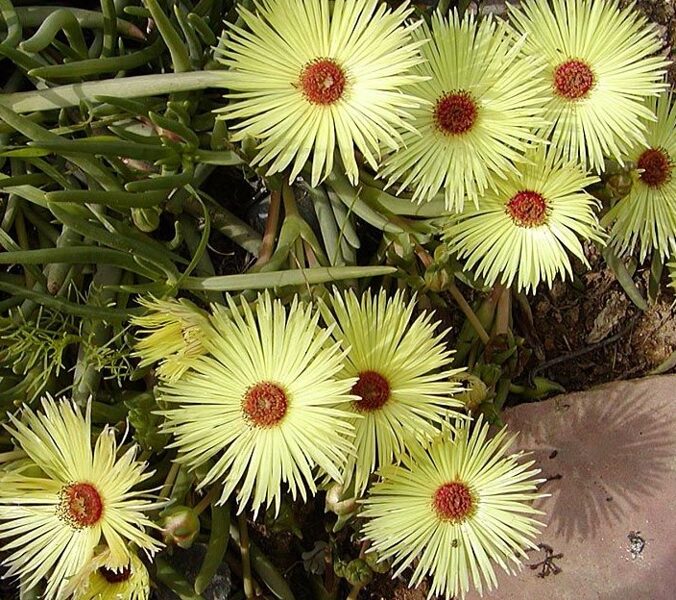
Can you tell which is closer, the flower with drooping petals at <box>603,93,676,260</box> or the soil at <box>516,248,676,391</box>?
the flower with drooping petals at <box>603,93,676,260</box>

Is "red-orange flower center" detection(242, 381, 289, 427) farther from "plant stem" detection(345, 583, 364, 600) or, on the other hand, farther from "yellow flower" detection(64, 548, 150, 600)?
"plant stem" detection(345, 583, 364, 600)

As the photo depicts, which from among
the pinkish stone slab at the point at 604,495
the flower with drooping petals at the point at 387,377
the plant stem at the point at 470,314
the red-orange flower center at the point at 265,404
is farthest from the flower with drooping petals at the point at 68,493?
the pinkish stone slab at the point at 604,495

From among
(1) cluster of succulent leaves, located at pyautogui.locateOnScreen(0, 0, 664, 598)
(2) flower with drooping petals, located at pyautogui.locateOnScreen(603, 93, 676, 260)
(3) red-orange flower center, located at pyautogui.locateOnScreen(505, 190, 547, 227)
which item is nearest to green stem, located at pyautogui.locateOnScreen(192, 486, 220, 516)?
(1) cluster of succulent leaves, located at pyautogui.locateOnScreen(0, 0, 664, 598)

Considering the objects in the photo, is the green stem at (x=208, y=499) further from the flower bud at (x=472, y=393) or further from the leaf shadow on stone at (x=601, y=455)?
the leaf shadow on stone at (x=601, y=455)

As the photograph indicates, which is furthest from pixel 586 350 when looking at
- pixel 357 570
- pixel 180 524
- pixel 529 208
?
pixel 180 524

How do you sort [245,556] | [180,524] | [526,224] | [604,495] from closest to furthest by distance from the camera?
1. [180,524]
2. [526,224]
3. [245,556]
4. [604,495]

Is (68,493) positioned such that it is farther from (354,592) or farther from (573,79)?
(573,79)
